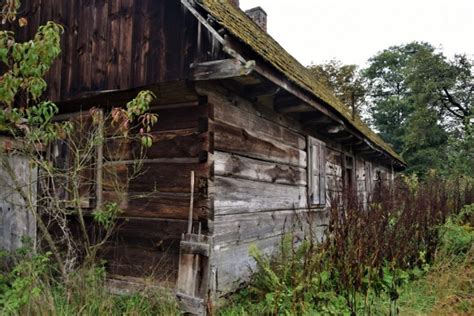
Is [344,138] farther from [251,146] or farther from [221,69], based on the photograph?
[221,69]

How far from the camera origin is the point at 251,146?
4789mm

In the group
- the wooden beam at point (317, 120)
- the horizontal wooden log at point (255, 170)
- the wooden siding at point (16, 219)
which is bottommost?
the wooden siding at point (16, 219)

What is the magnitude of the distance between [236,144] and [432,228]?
3.43 metres

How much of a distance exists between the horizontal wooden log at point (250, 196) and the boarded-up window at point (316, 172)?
0.47 meters

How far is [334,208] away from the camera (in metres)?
3.81

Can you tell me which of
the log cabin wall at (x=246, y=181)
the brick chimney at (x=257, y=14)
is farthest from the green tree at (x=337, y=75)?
the log cabin wall at (x=246, y=181)

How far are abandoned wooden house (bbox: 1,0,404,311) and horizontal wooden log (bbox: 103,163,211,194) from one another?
0.05 ft

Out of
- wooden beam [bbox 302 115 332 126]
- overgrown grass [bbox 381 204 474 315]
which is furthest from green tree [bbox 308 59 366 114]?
overgrown grass [bbox 381 204 474 315]

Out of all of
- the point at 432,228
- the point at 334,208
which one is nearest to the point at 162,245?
the point at 334,208

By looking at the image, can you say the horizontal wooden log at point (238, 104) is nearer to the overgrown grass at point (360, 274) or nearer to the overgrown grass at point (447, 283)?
the overgrown grass at point (360, 274)

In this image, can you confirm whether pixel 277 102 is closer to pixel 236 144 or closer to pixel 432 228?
pixel 236 144

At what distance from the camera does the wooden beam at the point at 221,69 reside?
334 cm

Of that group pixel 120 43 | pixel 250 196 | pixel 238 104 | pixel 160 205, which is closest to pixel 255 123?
pixel 238 104

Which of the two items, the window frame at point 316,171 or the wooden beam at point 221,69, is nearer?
the wooden beam at point 221,69
